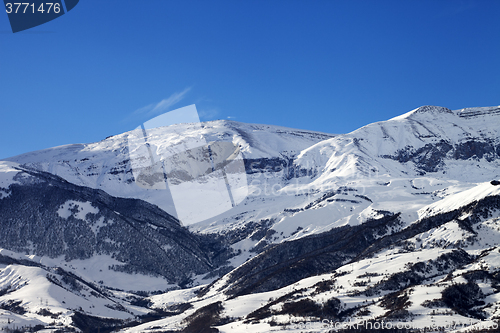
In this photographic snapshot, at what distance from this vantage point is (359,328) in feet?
447

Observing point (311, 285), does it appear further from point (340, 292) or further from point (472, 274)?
point (472, 274)

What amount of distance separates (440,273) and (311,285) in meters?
46.0

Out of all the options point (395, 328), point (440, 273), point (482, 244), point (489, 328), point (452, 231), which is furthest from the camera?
point (452, 231)

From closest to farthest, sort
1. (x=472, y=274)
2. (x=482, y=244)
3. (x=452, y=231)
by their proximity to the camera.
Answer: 1. (x=472, y=274)
2. (x=482, y=244)
3. (x=452, y=231)

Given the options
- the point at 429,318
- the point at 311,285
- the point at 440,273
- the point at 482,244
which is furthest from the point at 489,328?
the point at 311,285

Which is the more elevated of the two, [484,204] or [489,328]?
[484,204]

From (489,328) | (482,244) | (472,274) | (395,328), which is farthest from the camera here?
(482,244)

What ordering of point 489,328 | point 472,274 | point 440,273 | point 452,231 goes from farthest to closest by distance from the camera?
1. point 452,231
2. point 440,273
3. point 472,274
4. point 489,328

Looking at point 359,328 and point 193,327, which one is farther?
point 193,327

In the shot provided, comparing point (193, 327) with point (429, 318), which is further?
point (193, 327)

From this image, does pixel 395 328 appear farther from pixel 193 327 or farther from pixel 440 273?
pixel 193 327

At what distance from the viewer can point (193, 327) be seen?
194 meters

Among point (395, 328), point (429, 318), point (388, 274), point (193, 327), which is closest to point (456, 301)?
point (429, 318)

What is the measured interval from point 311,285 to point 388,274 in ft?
103
